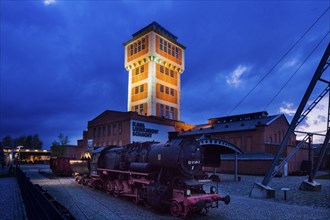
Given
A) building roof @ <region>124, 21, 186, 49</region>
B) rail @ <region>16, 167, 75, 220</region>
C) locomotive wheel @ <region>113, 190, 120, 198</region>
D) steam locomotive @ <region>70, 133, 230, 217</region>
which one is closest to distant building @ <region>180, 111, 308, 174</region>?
locomotive wheel @ <region>113, 190, 120, 198</region>

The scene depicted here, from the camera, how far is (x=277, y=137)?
44.7m

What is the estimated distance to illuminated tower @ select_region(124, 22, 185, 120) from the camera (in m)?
62.6

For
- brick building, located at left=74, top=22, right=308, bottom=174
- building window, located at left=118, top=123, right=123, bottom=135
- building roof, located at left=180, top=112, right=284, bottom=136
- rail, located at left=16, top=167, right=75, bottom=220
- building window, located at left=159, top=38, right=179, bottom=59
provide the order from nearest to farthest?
rail, located at left=16, top=167, right=75, bottom=220, brick building, located at left=74, top=22, right=308, bottom=174, building roof, located at left=180, top=112, right=284, bottom=136, building window, located at left=118, top=123, right=123, bottom=135, building window, located at left=159, top=38, right=179, bottom=59

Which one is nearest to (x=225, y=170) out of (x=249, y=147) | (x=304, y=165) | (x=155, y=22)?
(x=249, y=147)

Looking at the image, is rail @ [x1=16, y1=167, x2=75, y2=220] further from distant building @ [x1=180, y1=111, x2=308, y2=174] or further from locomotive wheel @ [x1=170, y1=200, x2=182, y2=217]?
distant building @ [x1=180, y1=111, x2=308, y2=174]

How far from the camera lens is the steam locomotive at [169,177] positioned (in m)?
11.4

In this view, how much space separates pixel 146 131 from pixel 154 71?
1700 centimetres

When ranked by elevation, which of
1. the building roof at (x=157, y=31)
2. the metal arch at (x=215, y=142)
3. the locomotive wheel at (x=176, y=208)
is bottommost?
the locomotive wheel at (x=176, y=208)

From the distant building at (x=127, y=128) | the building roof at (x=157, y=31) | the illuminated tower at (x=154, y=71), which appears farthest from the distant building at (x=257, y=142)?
the building roof at (x=157, y=31)

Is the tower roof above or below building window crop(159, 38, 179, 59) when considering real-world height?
above

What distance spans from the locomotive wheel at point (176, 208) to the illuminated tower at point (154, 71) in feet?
160

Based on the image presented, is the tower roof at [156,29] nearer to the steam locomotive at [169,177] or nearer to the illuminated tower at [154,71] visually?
the illuminated tower at [154,71]

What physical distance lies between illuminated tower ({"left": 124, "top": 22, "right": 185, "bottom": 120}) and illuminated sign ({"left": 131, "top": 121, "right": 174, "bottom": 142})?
5.88 meters

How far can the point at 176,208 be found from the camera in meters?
11.5
